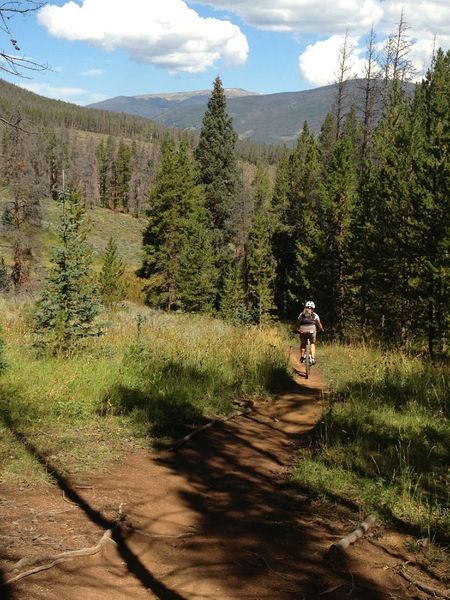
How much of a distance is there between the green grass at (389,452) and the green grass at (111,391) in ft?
5.82

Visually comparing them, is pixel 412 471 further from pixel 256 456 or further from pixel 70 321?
pixel 70 321

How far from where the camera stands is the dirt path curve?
3412mm

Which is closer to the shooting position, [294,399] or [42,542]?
[42,542]

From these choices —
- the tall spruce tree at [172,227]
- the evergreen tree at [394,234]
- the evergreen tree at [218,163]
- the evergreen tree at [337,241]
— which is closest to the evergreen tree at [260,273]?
the evergreen tree at [218,163]

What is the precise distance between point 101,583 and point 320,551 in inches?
65.6

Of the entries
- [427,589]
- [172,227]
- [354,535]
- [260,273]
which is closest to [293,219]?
[260,273]

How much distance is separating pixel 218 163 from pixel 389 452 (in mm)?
41788

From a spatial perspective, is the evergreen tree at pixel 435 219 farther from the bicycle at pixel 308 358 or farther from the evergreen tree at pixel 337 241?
the evergreen tree at pixel 337 241

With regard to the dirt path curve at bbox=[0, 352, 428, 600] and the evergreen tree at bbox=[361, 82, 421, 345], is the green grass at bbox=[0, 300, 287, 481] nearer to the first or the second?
the dirt path curve at bbox=[0, 352, 428, 600]

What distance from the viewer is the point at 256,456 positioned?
6.36m

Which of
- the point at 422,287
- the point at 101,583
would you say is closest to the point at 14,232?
the point at 422,287

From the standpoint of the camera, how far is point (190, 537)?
165 inches

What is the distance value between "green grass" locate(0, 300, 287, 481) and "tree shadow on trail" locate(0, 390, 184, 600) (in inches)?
1.2

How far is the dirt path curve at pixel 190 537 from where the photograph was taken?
3412 millimetres
